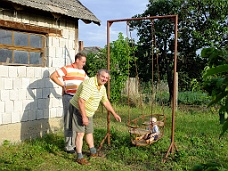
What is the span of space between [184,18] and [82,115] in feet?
37.7

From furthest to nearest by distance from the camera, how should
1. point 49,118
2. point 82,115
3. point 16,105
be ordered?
point 49,118, point 16,105, point 82,115

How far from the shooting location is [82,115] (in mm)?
4953

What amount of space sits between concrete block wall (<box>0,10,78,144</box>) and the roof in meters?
0.29

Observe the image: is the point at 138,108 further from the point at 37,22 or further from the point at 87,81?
the point at 87,81

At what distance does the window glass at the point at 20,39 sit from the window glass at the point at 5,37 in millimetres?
148

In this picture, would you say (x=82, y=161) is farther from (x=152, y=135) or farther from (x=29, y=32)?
(x=29, y=32)

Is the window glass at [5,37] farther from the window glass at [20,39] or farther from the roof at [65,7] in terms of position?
the roof at [65,7]

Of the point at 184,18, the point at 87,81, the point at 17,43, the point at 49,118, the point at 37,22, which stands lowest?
the point at 49,118

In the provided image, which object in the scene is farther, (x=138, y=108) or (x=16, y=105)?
(x=138, y=108)

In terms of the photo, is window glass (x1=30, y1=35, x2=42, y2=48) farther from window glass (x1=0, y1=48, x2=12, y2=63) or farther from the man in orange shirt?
the man in orange shirt

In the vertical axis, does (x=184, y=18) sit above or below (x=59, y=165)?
above

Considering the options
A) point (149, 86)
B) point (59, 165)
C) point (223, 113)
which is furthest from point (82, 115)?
point (149, 86)

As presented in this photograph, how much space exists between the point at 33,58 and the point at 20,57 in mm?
331

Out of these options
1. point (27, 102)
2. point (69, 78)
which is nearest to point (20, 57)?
point (27, 102)
